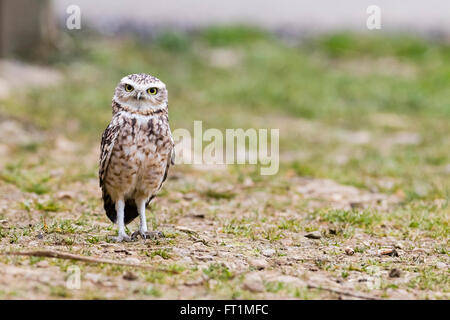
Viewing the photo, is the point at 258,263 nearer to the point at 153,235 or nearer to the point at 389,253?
the point at 153,235

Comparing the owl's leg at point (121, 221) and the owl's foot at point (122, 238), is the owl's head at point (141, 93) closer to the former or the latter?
the owl's leg at point (121, 221)

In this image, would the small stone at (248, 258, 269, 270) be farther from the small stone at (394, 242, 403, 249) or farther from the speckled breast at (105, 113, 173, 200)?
the small stone at (394, 242, 403, 249)

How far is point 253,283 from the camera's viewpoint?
4.23 metres

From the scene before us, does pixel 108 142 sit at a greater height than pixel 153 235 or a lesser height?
greater

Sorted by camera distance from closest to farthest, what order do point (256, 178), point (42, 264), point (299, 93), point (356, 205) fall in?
point (42, 264) → point (356, 205) → point (256, 178) → point (299, 93)

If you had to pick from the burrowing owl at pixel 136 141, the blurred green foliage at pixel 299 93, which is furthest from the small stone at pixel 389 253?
the blurred green foliage at pixel 299 93

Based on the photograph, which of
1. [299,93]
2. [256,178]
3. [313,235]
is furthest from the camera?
[299,93]

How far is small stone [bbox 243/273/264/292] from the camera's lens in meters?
4.18

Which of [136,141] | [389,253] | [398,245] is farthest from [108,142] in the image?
[398,245]

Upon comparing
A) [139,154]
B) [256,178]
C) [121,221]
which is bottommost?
[121,221]

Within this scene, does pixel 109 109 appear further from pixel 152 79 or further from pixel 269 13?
pixel 269 13

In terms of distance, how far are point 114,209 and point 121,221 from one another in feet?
1.13

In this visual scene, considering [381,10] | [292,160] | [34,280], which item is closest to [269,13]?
[381,10]

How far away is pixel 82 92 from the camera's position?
11.0 meters
